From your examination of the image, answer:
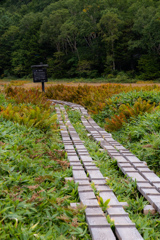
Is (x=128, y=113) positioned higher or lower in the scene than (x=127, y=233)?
higher

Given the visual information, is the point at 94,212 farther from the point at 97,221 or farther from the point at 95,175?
the point at 95,175

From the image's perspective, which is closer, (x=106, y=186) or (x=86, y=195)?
(x=86, y=195)

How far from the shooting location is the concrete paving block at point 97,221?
1.94 meters

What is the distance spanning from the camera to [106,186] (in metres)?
2.66

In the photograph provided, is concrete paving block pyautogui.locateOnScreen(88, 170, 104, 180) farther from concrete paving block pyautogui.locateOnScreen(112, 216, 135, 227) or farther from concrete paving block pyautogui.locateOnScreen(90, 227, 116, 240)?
concrete paving block pyautogui.locateOnScreen(90, 227, 116, 240)

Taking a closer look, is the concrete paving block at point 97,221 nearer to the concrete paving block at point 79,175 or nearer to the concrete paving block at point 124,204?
the concrete paving block at point 124,204

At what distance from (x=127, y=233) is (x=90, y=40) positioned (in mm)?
44341

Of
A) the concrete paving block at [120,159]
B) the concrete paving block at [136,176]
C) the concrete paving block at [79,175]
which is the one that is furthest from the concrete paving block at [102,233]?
the concrete paving block at [120,159]

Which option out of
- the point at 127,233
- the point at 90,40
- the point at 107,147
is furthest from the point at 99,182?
the point at 90,40

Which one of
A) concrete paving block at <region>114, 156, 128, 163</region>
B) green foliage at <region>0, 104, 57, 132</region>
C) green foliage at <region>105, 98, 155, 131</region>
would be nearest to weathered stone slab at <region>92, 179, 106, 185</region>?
concrete paving block at <region>114, 156, 128, 163</region>

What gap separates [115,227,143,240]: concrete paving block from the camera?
184 cm

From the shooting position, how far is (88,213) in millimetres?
2094

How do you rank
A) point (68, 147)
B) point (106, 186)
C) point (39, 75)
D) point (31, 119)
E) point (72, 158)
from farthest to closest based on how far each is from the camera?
1. point (39, 75)
2. point (31, 119)
3. point (68, 147)
4. point (72, 158)
5. point (106, 186)

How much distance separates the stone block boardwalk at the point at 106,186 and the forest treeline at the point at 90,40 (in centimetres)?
3077
